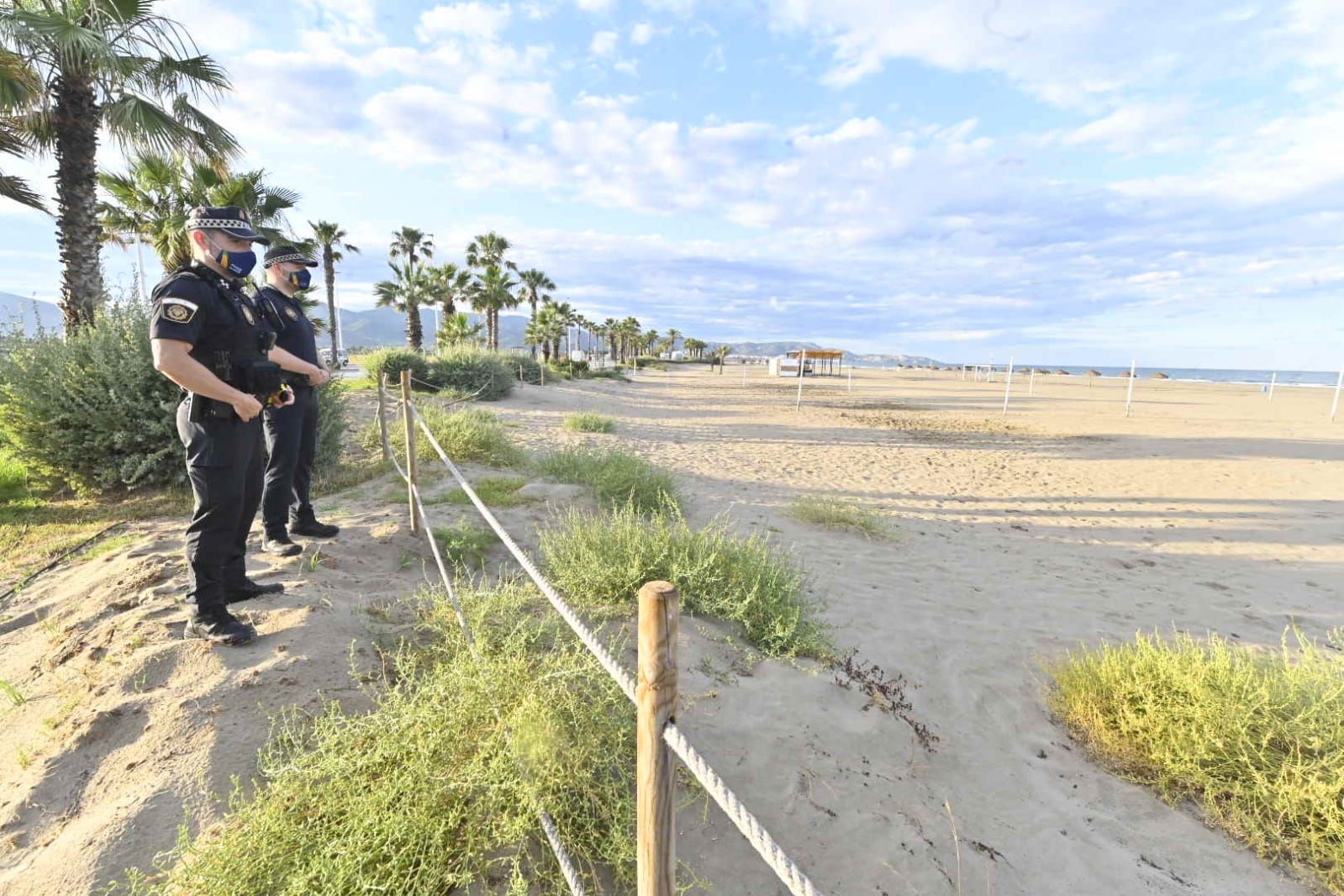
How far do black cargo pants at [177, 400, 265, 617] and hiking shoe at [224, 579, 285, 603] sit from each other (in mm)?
241

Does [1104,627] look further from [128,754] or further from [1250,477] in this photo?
[1250,477]

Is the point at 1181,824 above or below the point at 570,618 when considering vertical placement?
Result: below

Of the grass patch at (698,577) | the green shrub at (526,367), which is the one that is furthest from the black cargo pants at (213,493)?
the green shrub at (526,367)

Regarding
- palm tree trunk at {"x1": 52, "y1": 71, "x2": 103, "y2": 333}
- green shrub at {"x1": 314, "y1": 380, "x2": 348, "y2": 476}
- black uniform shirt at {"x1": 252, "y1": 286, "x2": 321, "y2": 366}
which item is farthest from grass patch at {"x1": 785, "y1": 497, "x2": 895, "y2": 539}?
palm tree trunk at {"x1": 52, "y1": 71, "x2": 103, "y2": 333}

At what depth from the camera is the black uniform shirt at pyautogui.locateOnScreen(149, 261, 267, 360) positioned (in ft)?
7.88

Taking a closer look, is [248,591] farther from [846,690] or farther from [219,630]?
[846,690]

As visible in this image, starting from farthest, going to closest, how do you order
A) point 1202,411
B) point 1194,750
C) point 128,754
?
point 1202,411
point 1194,750
point 128,754

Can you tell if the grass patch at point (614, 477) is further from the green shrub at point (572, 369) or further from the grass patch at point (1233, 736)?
the green shrub at point (572, 369)

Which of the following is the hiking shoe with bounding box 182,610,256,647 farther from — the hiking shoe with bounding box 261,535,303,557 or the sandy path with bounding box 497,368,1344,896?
the sandy path with bounding box 497,368,1344,896

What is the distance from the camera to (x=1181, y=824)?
2.52 metres

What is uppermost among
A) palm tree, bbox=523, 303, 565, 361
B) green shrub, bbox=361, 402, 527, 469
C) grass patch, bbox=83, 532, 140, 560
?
palm tree, bbox=523, 303, 565, 361

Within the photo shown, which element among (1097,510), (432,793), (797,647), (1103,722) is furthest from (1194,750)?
(1097,510)

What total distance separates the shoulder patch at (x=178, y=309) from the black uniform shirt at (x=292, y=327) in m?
1.43

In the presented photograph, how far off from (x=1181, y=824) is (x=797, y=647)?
1.83m
